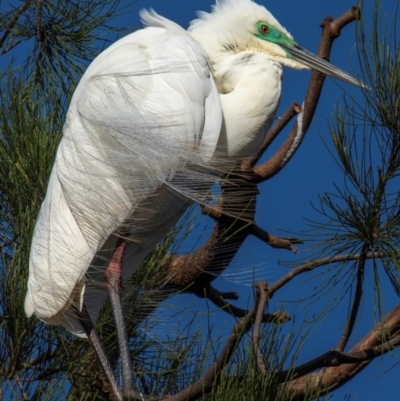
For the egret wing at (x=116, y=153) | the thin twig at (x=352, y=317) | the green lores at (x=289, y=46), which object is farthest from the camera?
the green lores at (x=289, y=46)

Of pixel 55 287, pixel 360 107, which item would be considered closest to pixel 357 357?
pixel 360 107

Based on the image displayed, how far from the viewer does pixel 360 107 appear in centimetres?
171

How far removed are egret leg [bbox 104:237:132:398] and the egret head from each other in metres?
0.54

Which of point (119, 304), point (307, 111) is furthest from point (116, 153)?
point (307, 111)

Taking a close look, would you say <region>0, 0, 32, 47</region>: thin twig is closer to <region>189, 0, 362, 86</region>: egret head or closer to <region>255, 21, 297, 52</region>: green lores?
<region>189, 0, 362, 86</region>: egret head

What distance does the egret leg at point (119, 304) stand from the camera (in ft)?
6.49

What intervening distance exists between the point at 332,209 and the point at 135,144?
1.63 ft

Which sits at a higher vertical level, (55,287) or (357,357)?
(357,357)

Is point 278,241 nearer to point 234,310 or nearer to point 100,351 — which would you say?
point 234,310

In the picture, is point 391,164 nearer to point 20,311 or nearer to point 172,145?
point 172,145

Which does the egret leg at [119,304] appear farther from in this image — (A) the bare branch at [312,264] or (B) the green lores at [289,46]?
(B) the green lores at [289,46]

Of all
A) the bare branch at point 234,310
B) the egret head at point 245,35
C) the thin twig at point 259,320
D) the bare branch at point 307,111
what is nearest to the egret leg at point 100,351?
the bare branch at point 234,310

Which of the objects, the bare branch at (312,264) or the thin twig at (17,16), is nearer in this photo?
the bare branch at (312,264)

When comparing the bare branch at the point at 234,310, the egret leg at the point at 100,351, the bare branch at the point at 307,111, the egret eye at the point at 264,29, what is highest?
the egret eye at the point at 264,29
